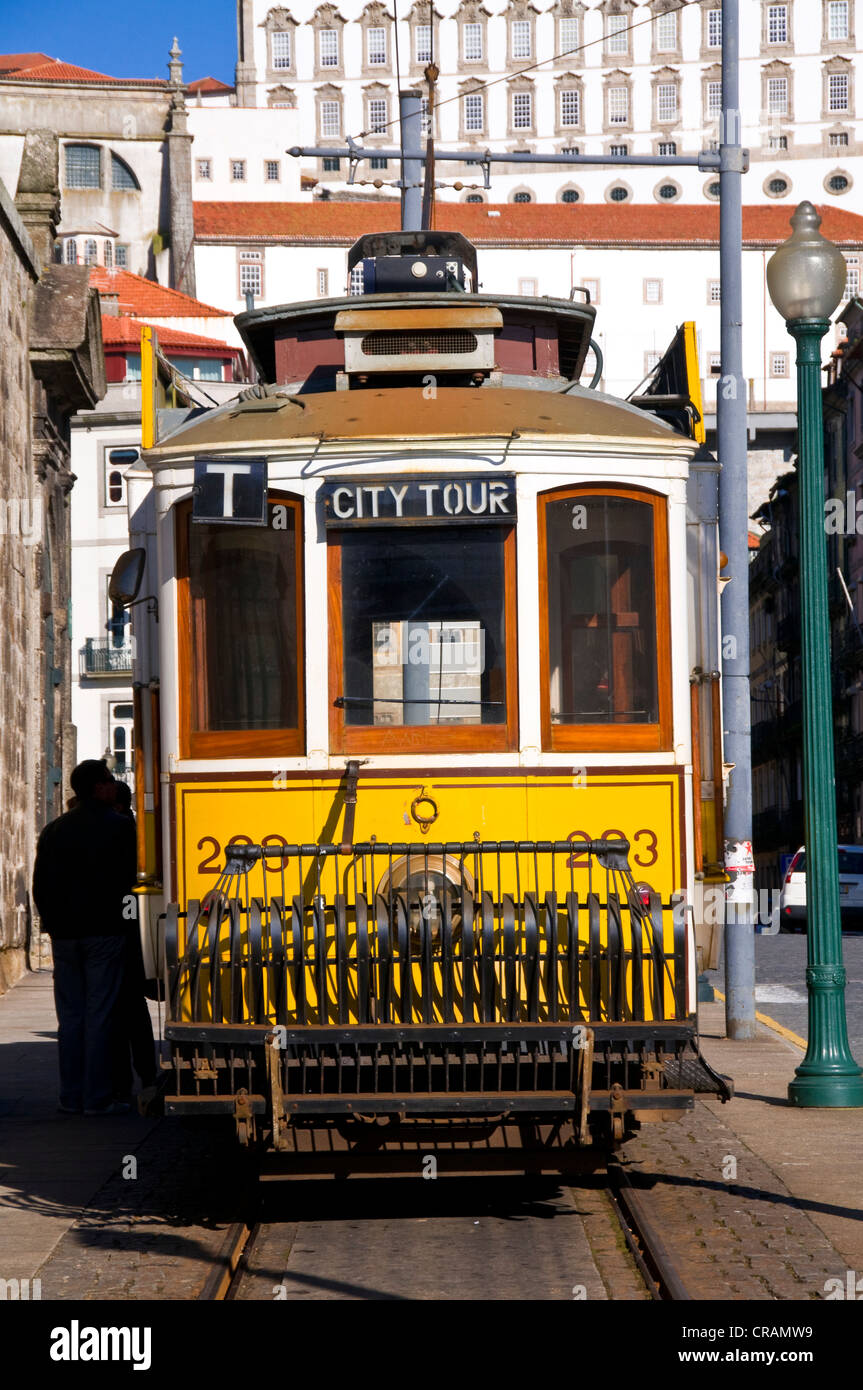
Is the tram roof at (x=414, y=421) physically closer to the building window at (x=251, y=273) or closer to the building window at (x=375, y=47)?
the building window at (x=251, y=273)

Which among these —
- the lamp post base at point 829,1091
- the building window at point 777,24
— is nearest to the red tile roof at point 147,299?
the building window at point 777,24

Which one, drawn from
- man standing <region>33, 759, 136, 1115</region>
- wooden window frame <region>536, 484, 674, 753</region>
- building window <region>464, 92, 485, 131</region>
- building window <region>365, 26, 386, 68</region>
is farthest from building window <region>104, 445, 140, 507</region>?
building window <region>365, 26, 386, 68</region>

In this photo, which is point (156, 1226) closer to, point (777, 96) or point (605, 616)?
point (605, 616)

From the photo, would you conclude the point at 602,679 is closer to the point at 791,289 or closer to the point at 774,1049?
the point at 791,289

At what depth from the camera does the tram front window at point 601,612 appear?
8.91m

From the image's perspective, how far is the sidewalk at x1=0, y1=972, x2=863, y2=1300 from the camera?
7.91 m

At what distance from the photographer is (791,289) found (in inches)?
495

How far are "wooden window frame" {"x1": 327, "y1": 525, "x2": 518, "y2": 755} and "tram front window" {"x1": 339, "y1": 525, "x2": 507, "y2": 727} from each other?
0.9 inches

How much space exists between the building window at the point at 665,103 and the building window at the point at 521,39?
341 inches

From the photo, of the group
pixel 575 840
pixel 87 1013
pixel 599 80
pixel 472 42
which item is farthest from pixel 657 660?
pixel 472 42

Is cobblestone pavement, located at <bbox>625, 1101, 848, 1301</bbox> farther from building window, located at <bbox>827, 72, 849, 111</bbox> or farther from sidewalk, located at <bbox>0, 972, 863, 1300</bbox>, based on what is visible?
building window, located at <bbox>827, 72, 849, 111</bbox>

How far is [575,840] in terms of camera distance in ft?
28.2
